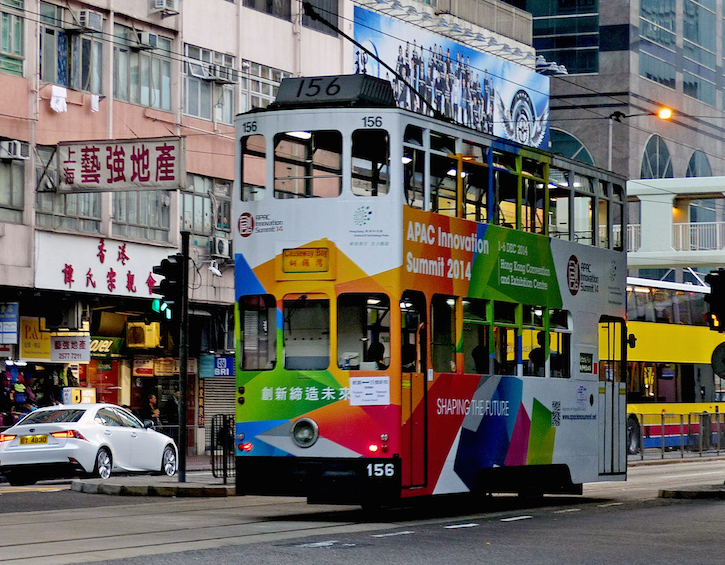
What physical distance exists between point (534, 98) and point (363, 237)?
3759 cm

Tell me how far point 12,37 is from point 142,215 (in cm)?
551

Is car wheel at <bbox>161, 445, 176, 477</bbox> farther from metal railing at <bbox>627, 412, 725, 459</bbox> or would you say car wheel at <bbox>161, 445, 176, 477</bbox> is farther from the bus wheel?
the bus wheel

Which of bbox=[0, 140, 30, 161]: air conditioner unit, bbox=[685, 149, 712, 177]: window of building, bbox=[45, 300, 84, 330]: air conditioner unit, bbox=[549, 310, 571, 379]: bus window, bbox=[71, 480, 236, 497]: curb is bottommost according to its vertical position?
bbox=[71, 480, 236, 497]: curb

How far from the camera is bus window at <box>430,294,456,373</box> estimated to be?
1586cm

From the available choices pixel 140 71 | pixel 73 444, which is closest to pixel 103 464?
pixel 73 444

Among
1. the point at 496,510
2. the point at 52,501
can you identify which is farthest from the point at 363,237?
the point at 52,501

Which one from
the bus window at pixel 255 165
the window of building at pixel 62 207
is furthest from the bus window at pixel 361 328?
the window of building at pixel 62 207

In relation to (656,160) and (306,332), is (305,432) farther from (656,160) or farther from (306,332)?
(656,160)

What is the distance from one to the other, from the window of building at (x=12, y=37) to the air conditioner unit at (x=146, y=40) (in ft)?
11.9

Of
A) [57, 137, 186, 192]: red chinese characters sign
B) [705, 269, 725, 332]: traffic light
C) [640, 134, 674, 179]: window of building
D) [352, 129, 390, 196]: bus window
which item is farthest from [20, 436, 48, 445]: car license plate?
[640, 134, 674, 179]: window of building

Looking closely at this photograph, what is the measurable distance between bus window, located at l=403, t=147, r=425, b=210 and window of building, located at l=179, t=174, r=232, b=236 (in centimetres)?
2014

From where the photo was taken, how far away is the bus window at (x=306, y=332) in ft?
50.4

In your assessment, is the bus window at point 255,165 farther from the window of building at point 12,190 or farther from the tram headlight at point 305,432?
the window of building at point 12,190

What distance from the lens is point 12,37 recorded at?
30.8 metres
